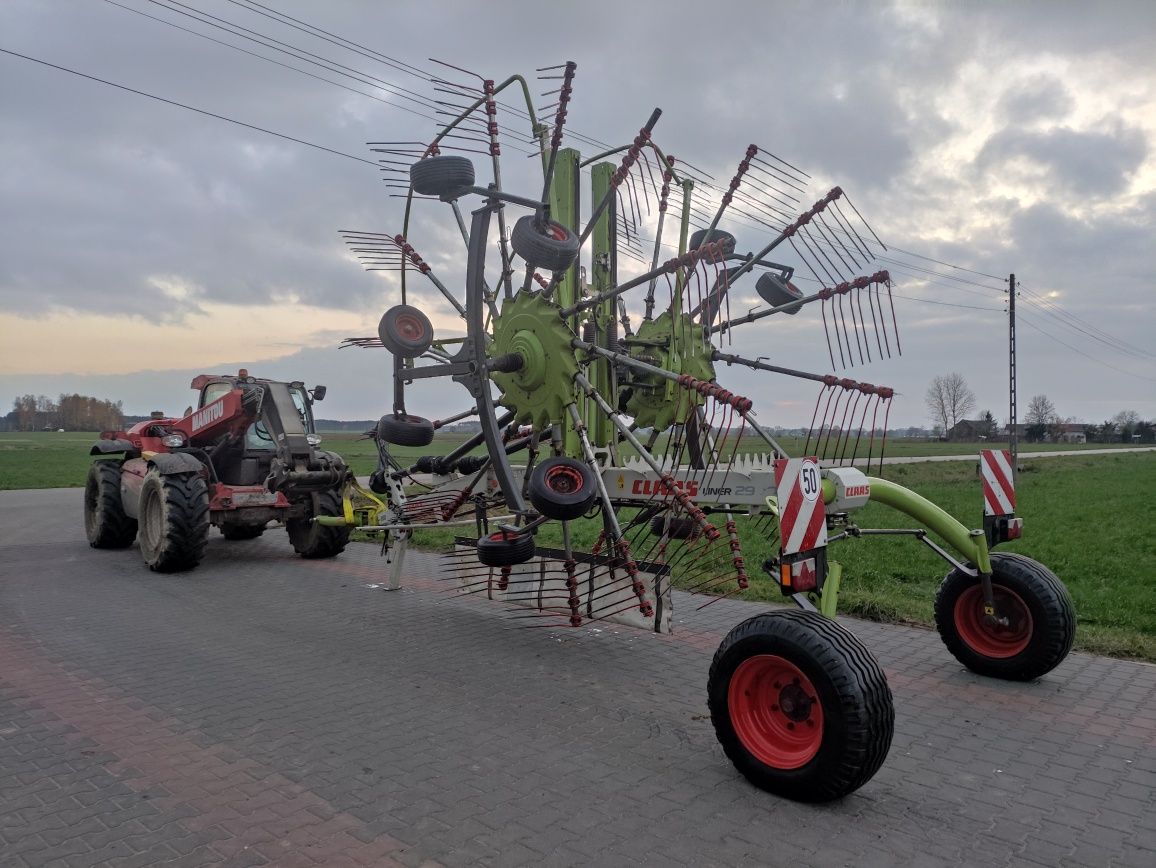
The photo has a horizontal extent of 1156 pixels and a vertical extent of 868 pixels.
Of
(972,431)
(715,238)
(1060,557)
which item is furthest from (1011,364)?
(972,431)

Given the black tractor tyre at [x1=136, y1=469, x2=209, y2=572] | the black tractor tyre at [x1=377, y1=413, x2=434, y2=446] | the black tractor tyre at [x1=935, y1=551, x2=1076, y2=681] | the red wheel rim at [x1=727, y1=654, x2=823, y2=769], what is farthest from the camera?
the black tractor tyre at [x1=136, y1=469, x2=209, y2=572]

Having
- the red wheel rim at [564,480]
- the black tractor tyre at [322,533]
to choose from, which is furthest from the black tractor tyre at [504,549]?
the black tractor tyre at [322,533]

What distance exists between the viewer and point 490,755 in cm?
428

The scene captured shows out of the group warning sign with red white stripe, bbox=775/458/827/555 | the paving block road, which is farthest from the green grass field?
warning sign with red white stripe, bbox=775/458/827/555

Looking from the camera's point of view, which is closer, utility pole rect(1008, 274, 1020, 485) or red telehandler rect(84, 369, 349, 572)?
red telehandler rect(84, 369, 349, 572)

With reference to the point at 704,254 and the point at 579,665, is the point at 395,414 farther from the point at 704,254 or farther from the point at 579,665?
the point at 704,254

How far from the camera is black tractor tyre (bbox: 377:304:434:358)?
6453mm

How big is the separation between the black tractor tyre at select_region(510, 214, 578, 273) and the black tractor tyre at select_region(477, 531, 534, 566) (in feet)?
5.94

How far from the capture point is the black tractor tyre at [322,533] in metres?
10.5

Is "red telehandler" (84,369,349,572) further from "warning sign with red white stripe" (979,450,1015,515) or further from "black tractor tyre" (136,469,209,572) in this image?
"warning sign with red white stripe" (979,450,1015,515)

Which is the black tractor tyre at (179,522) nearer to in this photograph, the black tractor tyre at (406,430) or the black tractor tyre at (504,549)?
the black tractor tyre at (406,430)

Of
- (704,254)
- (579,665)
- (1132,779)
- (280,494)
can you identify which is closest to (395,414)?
(579,665)

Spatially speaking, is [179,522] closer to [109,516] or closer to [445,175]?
[109,516]

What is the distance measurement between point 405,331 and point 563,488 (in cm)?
198
